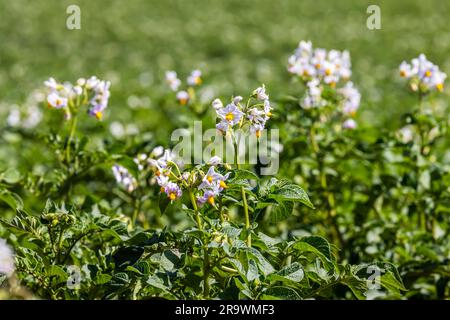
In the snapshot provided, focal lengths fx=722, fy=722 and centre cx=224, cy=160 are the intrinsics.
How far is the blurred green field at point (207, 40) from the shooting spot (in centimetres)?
966

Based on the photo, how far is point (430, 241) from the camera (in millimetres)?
3117

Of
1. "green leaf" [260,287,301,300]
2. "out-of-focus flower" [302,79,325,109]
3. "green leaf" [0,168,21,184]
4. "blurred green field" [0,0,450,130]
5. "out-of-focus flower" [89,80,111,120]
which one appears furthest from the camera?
"blurred green field" [0,0,450,130]

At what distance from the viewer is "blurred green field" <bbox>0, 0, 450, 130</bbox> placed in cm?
966

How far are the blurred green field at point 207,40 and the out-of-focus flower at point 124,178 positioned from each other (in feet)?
13.5

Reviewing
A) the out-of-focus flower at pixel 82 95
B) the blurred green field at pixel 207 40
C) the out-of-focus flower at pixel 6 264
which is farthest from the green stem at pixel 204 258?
the blurred green field at pixel 207 40

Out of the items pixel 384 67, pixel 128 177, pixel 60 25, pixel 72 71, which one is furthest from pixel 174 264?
pixel 60 25

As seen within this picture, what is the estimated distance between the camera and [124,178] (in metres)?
2.99

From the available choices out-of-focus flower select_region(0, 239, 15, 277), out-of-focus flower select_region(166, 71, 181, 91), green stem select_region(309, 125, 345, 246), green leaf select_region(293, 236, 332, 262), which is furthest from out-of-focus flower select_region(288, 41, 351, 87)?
out-of-focus flower select_region(0, 239, 15, 277)

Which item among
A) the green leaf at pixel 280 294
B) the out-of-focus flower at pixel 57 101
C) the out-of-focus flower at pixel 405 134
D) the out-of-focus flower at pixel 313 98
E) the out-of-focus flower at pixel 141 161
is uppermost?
the out-of-focus flower at pixel 313 98

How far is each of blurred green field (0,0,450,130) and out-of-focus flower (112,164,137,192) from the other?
4.11 meters

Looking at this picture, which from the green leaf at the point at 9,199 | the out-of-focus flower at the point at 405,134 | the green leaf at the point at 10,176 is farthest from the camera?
the out-of-focus flower at the point at 405,134

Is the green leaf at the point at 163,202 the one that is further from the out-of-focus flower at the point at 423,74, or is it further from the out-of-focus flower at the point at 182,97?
the out-of-focus flower at the point at 423,74

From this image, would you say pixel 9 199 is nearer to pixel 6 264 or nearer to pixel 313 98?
pixel 6 264

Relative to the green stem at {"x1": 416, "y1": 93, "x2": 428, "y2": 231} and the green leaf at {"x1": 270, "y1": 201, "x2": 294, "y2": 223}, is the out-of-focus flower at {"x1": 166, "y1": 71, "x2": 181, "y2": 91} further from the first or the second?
the green leaf at {"x1": 270, "y1": 201, "x2": 294, "y2": 223}
